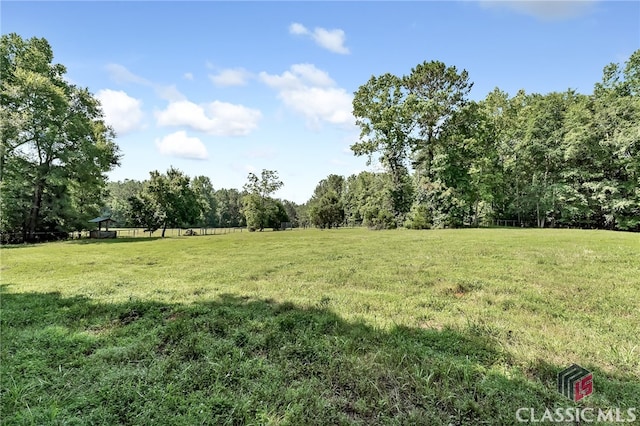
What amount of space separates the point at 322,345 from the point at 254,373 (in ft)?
3.24

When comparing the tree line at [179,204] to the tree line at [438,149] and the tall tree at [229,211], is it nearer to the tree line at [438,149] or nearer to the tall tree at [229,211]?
the tree line at [438,149]

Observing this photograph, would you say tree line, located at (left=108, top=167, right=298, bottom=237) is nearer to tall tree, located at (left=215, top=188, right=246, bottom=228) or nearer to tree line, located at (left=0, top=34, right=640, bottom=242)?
tree line, located at (left=0, top=34, right=640, bottom=242)

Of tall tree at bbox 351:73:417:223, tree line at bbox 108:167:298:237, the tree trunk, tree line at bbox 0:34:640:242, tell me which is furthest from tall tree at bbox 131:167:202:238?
tall tree at bbox 351:73:417:223

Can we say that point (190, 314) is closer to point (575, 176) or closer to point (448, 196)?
point (448, 196)

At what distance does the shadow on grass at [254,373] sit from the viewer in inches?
112

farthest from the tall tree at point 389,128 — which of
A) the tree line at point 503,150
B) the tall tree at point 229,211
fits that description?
the tall tree at point 229,211

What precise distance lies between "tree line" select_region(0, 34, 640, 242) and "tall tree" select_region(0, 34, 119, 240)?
8cm

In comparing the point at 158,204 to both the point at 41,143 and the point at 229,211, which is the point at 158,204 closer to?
the point at 41,143

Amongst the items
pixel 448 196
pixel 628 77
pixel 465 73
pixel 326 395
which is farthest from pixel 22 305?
pixel 628 77

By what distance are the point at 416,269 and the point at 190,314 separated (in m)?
5.62

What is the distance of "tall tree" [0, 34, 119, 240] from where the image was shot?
874 inches

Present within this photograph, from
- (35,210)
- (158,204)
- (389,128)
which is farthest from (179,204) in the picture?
(389,128)

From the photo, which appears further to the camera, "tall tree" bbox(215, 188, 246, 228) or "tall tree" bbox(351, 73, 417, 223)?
"tall tree" bbox(215, 188, 246, 228)

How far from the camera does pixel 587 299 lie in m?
5.58
